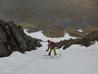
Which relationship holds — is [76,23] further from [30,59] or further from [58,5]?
[30,59]

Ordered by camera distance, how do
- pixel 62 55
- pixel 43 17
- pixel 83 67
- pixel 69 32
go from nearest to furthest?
pixel 83 67 < pixel 62 55 < pixel 69 32 < pixel 43 17

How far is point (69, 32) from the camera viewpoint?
46.8 meters

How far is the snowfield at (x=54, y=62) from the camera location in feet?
68.6

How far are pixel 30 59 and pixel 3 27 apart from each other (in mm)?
6729

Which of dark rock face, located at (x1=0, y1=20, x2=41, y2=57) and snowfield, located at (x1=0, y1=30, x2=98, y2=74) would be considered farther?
dark rock face, located at (x1=0, y1=20, x2=41, y2=57)

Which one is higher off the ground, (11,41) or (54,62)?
(54,62)

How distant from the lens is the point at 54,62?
2448 centimetres

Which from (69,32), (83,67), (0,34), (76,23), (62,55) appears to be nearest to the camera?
(83,67)

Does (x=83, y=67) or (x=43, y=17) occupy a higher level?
(x=83, y=67)

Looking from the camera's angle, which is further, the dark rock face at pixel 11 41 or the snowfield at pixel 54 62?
the dark rock face at pixel 11 41

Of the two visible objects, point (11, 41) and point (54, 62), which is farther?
point (11, 41)

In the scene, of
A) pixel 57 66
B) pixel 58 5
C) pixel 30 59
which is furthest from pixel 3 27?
pixel 58 5

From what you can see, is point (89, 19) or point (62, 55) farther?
point (89, 19)

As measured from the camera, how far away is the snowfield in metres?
20.9
